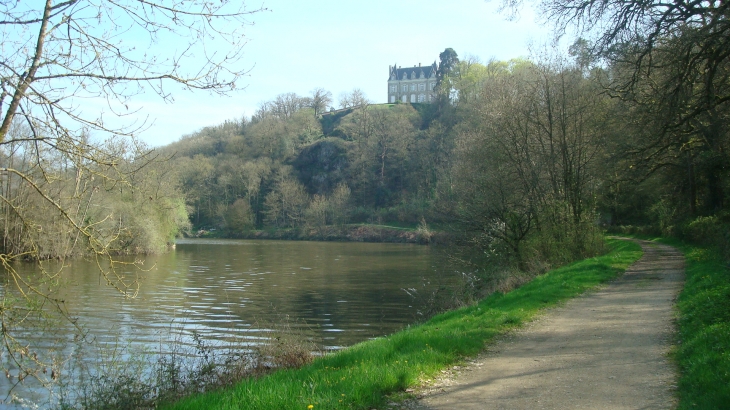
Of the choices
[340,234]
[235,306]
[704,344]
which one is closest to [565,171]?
[235,306]

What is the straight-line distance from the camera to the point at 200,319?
59.3 feet

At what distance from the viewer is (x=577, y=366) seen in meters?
7.28

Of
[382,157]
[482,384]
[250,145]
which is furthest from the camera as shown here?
[250,145]

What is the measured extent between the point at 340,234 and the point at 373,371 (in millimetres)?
75319

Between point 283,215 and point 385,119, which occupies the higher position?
point 385,119

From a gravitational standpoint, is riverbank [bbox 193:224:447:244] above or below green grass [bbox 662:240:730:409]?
below

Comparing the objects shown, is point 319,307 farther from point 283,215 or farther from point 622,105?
point 283,215

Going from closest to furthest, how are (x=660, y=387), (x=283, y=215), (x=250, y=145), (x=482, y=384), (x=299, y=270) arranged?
(x=660, y=387) < (x=482, y=384) < (x=299, y=270) < (x=283, y=215) < (x=250, y=145)

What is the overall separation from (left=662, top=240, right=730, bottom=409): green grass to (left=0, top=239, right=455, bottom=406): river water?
7717 millimetres

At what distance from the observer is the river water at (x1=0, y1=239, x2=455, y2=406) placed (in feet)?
47.6

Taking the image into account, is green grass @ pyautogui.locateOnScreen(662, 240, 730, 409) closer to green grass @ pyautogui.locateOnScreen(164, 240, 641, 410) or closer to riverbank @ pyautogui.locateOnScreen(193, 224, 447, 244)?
green grass @ pyautogui.locateOnScreen(164, 240, 641, 410)

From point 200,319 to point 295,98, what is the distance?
406 feet


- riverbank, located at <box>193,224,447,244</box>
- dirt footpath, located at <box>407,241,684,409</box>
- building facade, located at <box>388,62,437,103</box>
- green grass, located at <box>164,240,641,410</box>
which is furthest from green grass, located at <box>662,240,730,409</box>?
Answer: building facade, located at <box>388,62,437,103</box>

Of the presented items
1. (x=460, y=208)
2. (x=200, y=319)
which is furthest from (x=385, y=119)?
(x=200, y=319)
